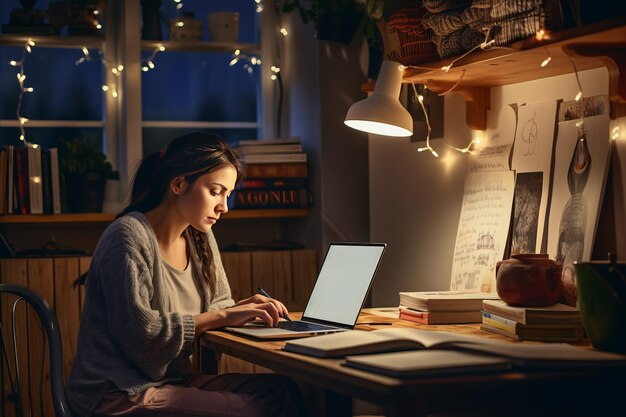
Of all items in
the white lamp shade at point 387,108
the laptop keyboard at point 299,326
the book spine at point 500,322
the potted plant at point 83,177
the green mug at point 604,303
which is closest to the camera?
the green mug at point 604,303

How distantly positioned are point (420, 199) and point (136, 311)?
113cm

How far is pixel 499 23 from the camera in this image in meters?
2.07

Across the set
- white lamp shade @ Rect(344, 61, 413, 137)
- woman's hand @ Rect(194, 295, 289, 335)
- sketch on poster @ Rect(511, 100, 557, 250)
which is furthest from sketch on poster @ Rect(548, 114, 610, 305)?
woman's hand @ Rect(194, 295, 289, 335)

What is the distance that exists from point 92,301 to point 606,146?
121 centimetres

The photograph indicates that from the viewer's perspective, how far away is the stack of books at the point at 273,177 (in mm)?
3527

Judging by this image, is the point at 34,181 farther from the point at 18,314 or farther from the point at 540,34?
the point at 540,34

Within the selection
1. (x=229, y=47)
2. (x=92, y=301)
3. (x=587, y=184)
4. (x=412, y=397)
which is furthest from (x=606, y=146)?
(x=229, y=47)

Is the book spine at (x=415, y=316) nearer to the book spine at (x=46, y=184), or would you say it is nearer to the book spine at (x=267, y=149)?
the book spine at (x=267, y=149)

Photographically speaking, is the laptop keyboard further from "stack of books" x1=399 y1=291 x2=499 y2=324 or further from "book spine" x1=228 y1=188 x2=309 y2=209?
"book spine" x1=228 y1=188 x2=309 y2=209

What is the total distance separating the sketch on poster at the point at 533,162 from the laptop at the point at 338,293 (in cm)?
36

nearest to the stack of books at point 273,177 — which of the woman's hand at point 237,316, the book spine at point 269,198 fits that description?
the book spine at point 269,198

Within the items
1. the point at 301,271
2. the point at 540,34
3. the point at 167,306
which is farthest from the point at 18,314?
the point at 540,34

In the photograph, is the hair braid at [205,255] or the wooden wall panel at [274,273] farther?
the wooden wall panel at [274,273]

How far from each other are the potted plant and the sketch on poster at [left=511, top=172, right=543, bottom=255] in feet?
5.47
